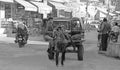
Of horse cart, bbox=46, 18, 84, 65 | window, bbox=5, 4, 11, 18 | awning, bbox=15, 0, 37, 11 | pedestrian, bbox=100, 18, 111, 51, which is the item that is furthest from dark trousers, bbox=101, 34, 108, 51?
window, bbox=5, 4, 11, 18

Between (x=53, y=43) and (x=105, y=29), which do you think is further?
(x=105, y=29)

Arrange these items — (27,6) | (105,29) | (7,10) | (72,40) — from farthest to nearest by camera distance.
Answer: (7,10)
(27,6)
(105,29)
(72,40)

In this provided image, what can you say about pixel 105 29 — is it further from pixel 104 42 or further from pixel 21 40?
pixel 21 40

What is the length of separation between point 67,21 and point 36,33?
55.1 ft

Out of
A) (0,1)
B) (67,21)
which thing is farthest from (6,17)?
(67,21)

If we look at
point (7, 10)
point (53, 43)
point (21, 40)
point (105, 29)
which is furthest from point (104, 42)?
point (7, 10)

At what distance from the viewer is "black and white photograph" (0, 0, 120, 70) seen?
898 cm

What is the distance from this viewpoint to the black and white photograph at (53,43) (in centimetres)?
898

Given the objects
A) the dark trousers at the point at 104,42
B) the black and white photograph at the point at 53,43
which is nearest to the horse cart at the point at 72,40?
the black and white photograph at the point at 53,43

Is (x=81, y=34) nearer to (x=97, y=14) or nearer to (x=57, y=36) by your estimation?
(x=57, y=36)

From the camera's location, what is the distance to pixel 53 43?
31.2ft

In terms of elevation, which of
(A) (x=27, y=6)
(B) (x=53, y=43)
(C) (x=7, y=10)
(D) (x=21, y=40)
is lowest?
(D) (x=21, y=40)

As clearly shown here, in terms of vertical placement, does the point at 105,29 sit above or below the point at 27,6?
below

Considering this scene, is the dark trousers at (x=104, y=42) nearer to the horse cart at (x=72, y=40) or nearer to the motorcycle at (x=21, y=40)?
the horse cart at (x=72, y=40)
